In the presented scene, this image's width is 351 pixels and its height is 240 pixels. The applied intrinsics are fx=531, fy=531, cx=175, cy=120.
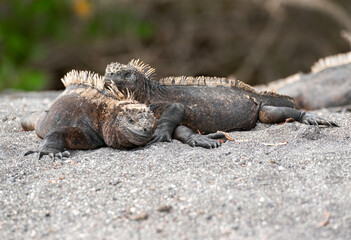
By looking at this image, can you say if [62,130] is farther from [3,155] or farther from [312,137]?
[312,137]

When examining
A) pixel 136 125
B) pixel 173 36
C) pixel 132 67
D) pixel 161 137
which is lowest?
pixel 161 137

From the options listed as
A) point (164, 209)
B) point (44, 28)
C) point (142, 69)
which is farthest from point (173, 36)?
point (164, 209)

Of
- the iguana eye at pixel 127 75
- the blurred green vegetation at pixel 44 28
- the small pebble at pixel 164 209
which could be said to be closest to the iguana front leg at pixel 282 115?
the iguana eye at pixel 127 75

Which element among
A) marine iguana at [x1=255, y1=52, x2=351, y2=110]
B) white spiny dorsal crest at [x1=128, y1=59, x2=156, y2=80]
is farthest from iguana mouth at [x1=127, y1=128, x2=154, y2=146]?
marine iguana at [x1=255, y1=52, x2=351, y2=110]

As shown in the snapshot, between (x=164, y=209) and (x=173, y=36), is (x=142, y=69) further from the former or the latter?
(x=173, y=36)

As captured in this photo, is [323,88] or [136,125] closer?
[136,125]

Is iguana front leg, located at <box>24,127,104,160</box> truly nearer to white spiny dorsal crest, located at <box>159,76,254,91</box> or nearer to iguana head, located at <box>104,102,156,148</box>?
iguana head, located at <box>104,102,156,148</box>
